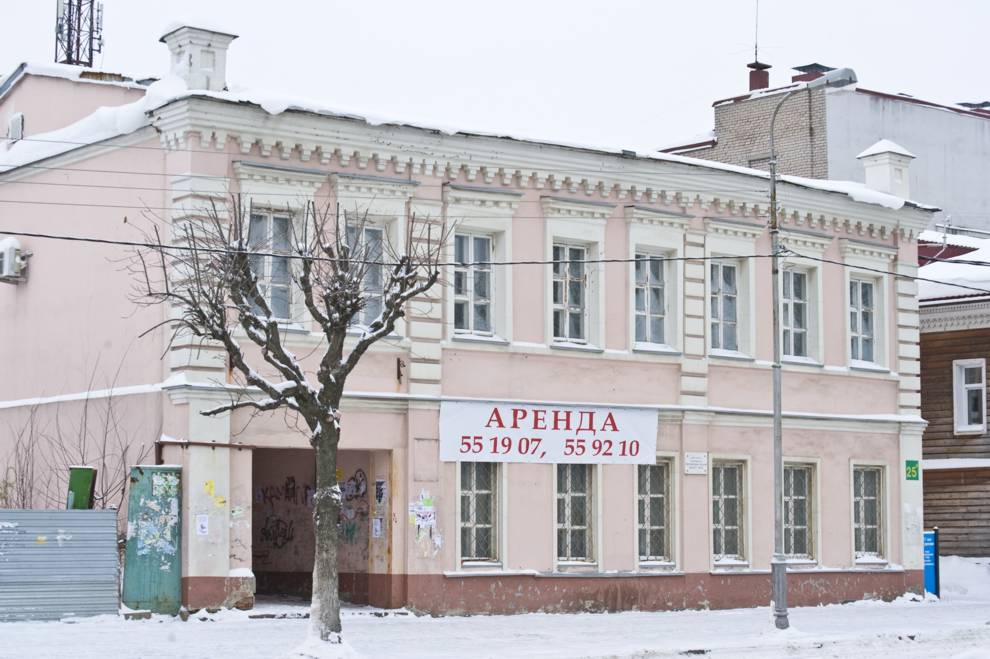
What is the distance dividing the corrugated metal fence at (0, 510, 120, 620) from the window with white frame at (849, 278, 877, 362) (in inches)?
579

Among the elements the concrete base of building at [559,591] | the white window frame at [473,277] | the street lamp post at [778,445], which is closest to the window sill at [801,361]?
the concrete base of building at [559,591]

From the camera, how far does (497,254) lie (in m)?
26.7

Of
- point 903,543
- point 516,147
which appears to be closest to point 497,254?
point 516,147

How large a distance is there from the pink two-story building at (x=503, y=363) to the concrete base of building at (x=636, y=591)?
0.15ft

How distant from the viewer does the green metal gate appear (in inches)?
896

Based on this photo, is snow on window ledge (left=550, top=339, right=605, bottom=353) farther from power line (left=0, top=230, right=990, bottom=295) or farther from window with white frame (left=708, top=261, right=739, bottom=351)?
window with white frame (left=708, top=261, right=739, bottom=351)

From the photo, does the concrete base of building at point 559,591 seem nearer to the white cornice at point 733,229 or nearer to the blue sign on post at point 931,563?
the blue sign on post at point 931,563

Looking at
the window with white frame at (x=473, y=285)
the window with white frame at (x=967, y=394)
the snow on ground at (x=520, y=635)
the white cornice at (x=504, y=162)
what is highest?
the white cornice at (x=504, y=162)

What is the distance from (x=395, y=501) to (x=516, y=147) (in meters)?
5.85

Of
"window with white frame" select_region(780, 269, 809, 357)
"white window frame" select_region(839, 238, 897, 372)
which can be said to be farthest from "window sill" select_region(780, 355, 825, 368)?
"white window frame" select_region(839, 238, 897, 372)

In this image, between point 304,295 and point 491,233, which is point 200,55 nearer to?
point 304,295

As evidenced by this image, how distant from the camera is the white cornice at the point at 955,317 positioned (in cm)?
3566

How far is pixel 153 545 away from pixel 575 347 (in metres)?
7.75

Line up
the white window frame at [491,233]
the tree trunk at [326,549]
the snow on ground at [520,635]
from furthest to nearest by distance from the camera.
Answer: the white window frame at [491,233] → the snow on ground at [520,635] → the tree trunk at [326,549]
